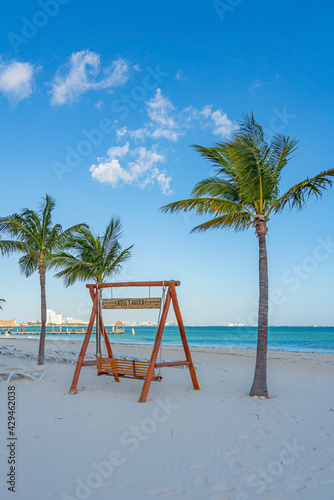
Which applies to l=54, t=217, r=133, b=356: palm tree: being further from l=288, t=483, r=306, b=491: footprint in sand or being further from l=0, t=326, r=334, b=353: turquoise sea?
l=0, t=326, r=334, b=353: turquoise sea

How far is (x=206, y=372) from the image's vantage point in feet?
41.8

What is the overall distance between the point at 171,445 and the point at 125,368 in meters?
3.90

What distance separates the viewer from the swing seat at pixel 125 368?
8523mm

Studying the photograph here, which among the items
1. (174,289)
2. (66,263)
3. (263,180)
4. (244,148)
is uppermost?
(244,148)

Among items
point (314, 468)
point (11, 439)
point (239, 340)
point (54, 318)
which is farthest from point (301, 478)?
point (54, 318)

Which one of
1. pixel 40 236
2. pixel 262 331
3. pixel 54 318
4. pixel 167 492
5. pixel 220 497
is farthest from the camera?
pixel 54 318

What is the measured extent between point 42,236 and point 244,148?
27.2 feet

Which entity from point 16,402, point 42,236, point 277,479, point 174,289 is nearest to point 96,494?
point 277,479

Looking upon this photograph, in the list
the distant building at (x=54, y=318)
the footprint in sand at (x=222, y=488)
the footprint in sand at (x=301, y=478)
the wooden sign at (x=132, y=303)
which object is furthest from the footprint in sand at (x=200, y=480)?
the distant building at (x=54, y=318)

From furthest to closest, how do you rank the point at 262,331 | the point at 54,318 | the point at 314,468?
the point at 54,318, the point at 262,331, the point at 314,468

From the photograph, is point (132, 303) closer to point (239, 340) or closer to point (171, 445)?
point (171, 445)

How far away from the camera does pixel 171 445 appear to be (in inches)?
199

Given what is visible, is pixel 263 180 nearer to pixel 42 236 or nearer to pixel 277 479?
pixel 277 479

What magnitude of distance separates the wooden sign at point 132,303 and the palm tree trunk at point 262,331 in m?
2.42
